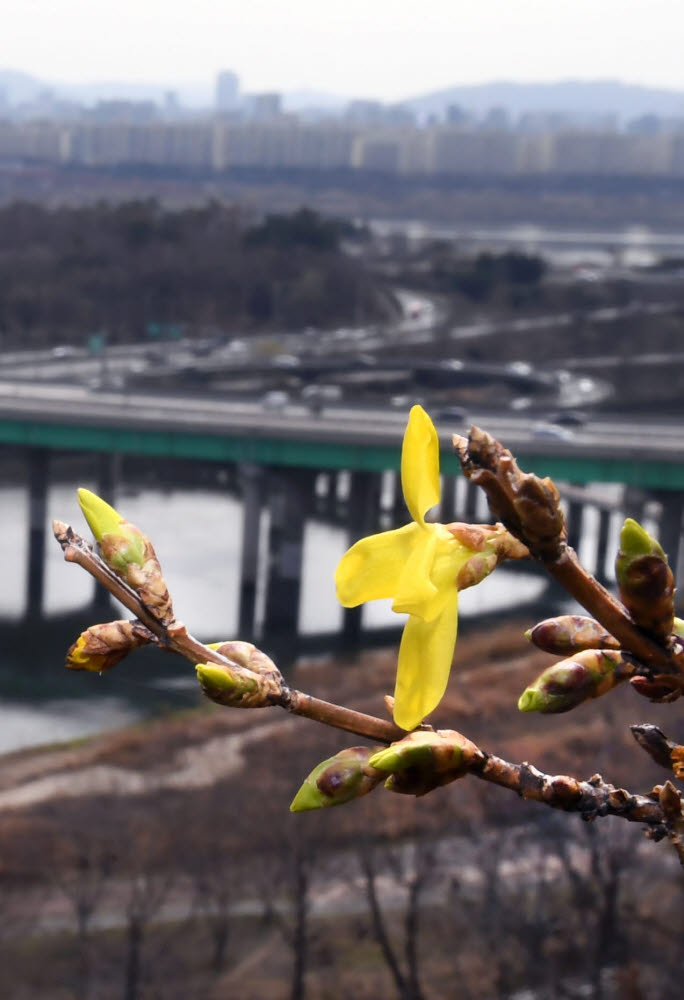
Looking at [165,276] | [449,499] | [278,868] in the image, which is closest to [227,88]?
[165,276]

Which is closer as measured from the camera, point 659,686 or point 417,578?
point 417,578

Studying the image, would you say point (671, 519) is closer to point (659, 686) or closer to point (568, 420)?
point (568, 420)

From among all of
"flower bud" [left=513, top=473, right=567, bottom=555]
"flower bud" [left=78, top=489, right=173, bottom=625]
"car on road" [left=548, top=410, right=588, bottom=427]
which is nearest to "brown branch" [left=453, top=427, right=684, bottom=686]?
"flower bud" [left=513, top=473, right=567, bottom=555]

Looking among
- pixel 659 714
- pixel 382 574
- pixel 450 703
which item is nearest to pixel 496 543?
pixel 382 574

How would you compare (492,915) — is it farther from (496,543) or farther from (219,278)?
(219,278)

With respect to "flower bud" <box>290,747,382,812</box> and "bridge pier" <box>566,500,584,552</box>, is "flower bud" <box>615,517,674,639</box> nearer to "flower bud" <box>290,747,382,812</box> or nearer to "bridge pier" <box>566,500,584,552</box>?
"flower bud" <box>290,747,382,812</box>

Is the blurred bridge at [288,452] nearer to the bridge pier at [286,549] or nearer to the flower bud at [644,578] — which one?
the bridge pier at [286,549]
